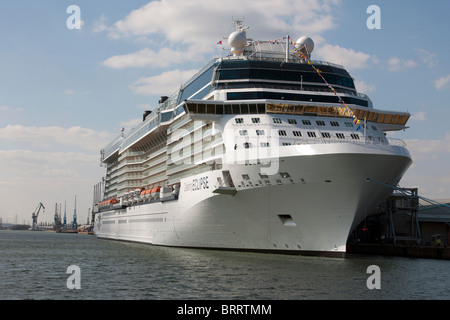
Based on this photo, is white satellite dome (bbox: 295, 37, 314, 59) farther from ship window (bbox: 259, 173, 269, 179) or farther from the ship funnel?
ship window (bbox: 259, 173, 269, 179)

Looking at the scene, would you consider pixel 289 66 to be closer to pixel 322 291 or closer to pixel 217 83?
pixel 217 83

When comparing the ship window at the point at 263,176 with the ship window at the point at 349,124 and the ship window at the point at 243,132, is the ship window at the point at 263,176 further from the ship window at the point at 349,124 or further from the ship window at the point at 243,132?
the ship window at the point at 349,124

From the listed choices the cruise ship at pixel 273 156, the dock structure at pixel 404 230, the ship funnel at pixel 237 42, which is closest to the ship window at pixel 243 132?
the cruise ship at pixel 273 156

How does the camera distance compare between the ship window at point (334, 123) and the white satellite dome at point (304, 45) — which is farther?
the white satellite dome at point (304, 45)

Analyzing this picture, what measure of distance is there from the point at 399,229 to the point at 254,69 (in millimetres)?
19181

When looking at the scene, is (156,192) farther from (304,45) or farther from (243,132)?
(304,45)

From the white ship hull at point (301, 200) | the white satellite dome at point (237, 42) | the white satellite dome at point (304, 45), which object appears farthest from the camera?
the white satellite dome at point (304, 45)

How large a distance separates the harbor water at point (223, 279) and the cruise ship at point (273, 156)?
2.30 metres

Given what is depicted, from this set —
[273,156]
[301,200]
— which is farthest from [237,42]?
[301,200]

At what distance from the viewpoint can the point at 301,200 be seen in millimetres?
29500

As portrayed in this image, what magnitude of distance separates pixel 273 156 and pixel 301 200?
283cm

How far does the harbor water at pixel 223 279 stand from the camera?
19.4 m
